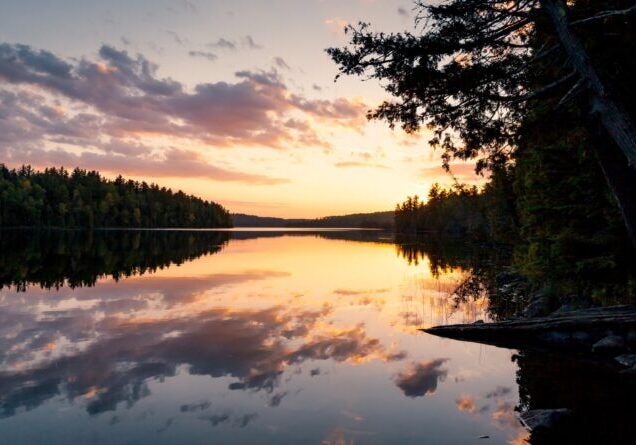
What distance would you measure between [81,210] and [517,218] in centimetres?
12565

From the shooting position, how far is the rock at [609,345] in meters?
13.4

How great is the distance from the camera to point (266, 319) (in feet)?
62.4

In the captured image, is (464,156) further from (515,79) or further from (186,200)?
(186,200)

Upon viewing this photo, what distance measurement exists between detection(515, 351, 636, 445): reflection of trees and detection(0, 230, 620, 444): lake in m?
0.33

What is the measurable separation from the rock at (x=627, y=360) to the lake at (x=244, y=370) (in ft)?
9.16

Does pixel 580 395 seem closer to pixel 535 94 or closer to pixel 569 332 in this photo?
pixel 569 332

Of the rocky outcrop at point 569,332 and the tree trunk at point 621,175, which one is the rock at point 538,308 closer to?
the rocky outcrop at point 569,332

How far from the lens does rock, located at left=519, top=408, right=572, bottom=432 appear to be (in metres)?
8.63

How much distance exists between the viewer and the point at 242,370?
484 inches

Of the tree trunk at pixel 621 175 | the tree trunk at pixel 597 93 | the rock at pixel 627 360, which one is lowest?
the rock at pixel 627 360

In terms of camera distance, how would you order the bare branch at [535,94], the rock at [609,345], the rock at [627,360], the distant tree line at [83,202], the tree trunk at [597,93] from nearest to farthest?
the tree trunk at [597,93]
the bare branch at [535,94]
the rock at [627,360]
the rock at [609,345]
the distant tree line at [83,202]

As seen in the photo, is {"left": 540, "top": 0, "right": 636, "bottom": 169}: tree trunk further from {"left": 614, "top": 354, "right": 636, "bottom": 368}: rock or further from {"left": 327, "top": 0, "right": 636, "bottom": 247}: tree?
{"left": 614, "top": 354, "right": 636, "bottom": 368}: rock

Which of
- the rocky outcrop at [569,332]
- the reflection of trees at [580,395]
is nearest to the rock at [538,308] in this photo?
the rocky outcrop at [569,332]

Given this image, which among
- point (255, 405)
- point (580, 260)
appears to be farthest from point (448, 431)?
point (580, 260)
